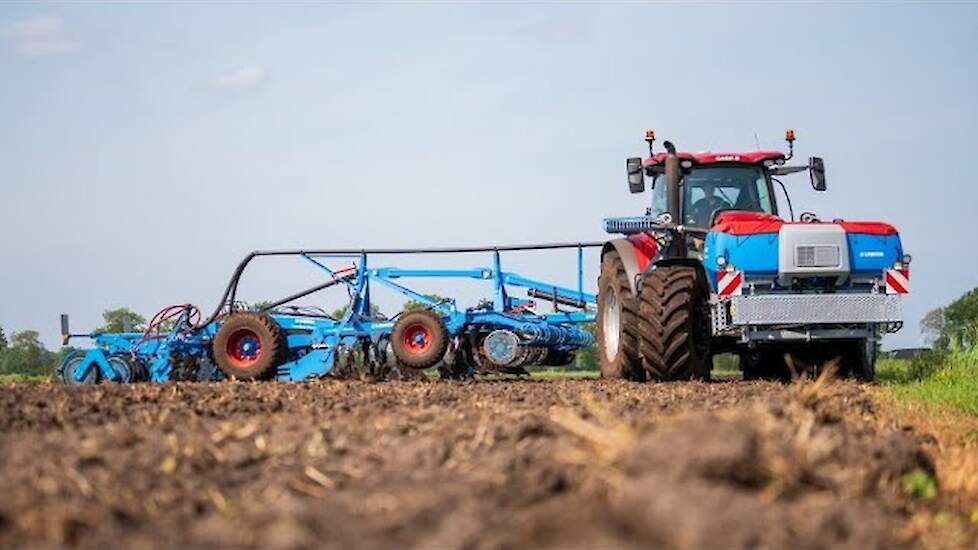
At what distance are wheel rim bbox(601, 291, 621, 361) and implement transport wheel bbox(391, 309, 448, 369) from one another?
11.3ft

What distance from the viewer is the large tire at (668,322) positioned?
42.2 ft

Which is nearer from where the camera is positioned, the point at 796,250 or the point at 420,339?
the point at 796,250

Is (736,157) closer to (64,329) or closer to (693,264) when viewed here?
(693,264)

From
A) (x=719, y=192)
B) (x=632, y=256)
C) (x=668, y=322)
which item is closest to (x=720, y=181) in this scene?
(x=719, y=192)

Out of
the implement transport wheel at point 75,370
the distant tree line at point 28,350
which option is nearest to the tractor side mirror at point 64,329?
the implement transport wheel at point 75,370

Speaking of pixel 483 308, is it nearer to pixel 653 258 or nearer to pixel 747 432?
pixel 653 258

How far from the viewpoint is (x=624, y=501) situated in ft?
12.5

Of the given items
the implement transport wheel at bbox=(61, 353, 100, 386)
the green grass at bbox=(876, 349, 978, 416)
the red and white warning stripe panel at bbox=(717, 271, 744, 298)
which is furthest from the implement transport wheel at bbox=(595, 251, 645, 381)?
the implement transport wheel at bbox=(61, 353, 100, 386)

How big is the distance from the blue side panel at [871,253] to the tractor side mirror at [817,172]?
113cm

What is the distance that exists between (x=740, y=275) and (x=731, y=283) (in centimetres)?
11

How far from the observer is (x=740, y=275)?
13.1 m

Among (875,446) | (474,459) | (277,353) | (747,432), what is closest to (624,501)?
(747,432)

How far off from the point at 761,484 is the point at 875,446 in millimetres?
1386

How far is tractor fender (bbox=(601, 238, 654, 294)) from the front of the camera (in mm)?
14000
